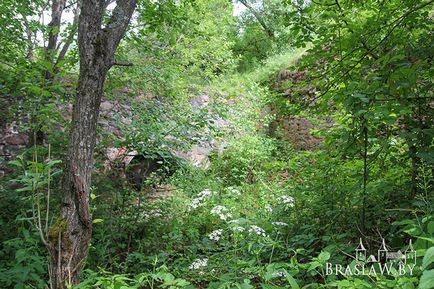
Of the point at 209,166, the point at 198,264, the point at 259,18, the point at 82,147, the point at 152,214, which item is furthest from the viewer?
the point at 259,18

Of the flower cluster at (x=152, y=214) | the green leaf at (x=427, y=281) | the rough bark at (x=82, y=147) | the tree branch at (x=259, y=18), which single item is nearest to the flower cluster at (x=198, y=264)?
the rough bark at (x=82, y=147)

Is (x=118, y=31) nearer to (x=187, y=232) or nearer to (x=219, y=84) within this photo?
(x=187, y=232)

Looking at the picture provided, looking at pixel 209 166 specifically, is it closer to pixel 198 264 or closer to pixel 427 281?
pixel 198 264

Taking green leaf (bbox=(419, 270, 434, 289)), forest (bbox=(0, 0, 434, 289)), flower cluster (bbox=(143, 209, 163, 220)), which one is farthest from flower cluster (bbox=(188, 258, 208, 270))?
flower cluster (bbox=(143, 209, 163, 220))

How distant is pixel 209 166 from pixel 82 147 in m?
5.33

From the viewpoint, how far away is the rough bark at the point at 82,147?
6.91 ft

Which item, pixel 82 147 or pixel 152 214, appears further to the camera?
A: pixel 152 214

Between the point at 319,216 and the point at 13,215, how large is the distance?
351 cm

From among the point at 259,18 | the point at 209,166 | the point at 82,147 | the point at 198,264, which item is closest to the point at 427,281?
the point at 198,264

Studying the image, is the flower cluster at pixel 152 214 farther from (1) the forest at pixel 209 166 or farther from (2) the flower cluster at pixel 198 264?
→ (2) the flower cluster at pixel 198 264

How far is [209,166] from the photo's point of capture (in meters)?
7.52

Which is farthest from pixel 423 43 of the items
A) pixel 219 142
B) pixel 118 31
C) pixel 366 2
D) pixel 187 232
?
pixel 219 142

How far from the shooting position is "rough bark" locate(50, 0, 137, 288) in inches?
83.0

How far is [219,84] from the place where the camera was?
9.38m
